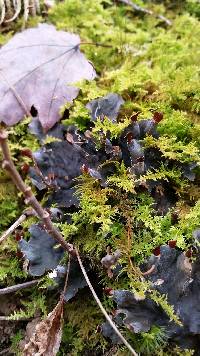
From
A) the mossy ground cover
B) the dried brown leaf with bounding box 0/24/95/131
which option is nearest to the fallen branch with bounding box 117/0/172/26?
the mossy ground cover

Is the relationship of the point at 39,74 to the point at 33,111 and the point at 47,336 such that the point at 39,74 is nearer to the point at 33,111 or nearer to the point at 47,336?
the point at 33,111

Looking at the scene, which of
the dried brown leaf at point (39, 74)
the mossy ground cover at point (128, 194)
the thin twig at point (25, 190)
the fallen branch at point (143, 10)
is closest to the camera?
the thin twig at point (25, 190)

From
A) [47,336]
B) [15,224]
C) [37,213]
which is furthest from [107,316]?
[15,224]

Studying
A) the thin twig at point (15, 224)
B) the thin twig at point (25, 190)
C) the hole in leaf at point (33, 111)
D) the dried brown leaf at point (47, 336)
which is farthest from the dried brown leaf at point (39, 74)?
the dried brown leaf at point (47, 336)

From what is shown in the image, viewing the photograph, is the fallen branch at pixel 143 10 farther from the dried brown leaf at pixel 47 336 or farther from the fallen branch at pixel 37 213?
the dried brown leaf at pixel 47 336

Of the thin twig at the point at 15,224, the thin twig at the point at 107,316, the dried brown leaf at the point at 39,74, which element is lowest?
the thin twig at the point at 107,316

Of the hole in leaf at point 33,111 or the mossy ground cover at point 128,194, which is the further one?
the hole in leaf at point 33,111

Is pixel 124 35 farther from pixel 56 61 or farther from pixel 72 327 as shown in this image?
pixel 72 327

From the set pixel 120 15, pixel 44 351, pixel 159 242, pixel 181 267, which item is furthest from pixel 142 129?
pixel 120 15
